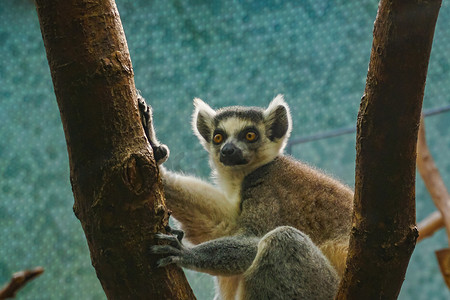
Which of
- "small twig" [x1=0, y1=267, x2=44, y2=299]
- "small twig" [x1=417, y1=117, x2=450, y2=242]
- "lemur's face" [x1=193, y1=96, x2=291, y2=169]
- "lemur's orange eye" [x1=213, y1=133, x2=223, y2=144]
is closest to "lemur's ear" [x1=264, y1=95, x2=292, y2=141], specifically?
"lemur's face" [x1=193, y1=96, x2=291, y2=169]

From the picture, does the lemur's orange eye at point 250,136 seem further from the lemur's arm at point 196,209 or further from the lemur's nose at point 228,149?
the lemur's arm at point 196,209

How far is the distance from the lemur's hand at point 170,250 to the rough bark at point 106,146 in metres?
0.04

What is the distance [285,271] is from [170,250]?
2.22ft

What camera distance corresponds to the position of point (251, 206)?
3229mm

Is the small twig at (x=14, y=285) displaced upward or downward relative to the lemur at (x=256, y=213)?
upward

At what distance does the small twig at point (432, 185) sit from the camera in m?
4.73

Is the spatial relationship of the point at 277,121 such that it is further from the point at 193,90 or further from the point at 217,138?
the point at 193,90

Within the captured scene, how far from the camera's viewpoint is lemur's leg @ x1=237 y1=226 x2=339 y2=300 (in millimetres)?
2723

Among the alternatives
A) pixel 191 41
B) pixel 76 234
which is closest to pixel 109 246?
pixel 76 234

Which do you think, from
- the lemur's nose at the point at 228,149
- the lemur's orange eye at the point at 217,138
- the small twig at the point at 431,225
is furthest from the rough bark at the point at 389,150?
the small twig at the point at 431,225

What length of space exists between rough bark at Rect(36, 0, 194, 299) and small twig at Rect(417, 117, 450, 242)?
3.19 metres

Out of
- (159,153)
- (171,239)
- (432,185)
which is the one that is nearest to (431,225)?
(432,185)

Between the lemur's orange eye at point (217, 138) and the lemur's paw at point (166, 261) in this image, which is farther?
the lemur's orange eye at point (217, 138)

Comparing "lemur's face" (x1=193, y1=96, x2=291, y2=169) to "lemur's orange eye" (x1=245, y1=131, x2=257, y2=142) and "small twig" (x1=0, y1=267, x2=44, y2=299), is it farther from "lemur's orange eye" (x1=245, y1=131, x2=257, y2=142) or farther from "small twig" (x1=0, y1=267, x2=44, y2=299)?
"small twig" (x1=0, y1=267, x2=44, y2=299)
